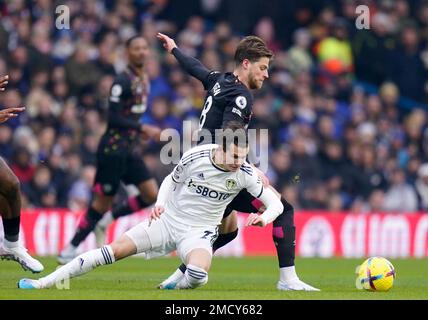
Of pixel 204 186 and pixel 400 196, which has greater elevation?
pixel 204 186

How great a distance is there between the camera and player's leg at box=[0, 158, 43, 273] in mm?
10617

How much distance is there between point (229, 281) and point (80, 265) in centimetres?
276

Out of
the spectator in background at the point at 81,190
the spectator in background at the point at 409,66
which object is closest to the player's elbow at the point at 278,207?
the spectator in background at the point at 81,190

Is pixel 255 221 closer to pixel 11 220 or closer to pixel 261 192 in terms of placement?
pixel 261 192

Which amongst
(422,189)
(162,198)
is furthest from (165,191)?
(422,189)

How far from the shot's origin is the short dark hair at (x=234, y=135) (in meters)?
9.34

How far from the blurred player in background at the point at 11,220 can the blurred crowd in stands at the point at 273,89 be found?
20.7 ft

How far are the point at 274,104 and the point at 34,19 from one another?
493cm

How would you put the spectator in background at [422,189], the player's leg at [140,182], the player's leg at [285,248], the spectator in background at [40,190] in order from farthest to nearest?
the spectator in background at [422,189], the spectator in background at [40,190], the player's leg at [140,182], the player's leg at [285,248]

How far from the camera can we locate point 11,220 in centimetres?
1088

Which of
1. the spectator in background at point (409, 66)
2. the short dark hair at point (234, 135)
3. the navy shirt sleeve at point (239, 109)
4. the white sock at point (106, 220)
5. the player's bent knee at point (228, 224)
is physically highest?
the spectator in background at point (409, 66)

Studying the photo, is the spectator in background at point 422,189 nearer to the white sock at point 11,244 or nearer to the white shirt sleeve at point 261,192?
the white shirt sleeve at point 261,192
